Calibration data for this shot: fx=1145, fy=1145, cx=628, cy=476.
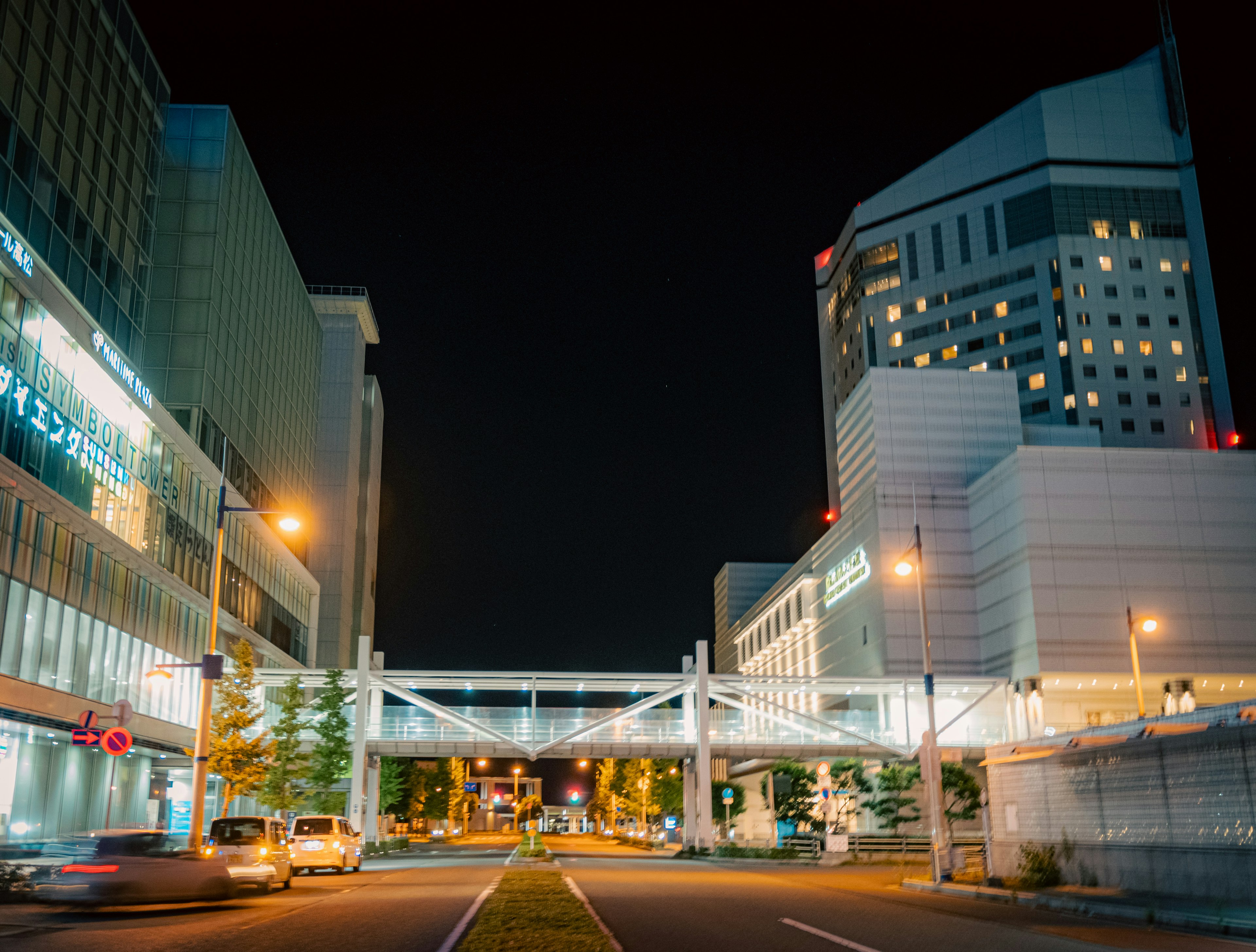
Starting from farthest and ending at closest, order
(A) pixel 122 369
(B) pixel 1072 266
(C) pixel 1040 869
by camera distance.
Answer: (B) pixel 1072 266 < (A) pixel 122 369 < (C) pixel 1040 869

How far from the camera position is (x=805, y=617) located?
91375 mm

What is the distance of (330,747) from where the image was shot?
192 feet

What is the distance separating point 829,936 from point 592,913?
4374 mm

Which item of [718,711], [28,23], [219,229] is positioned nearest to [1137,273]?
[718,711]

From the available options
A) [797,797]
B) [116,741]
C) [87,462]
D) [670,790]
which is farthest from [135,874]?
[670,790]

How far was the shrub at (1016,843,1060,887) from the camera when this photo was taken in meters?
22.8

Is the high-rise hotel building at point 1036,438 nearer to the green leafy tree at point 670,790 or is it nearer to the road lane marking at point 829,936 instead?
the green leafy tree at point 670,790

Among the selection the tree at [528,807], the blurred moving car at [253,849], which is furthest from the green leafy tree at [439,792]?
the blurred moving car at [253,849]

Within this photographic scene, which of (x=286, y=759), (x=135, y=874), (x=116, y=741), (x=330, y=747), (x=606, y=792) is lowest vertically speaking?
(x=135, y=874)

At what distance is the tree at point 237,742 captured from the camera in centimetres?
4772

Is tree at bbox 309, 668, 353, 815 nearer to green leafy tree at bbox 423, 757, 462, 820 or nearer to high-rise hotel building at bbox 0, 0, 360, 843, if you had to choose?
high-rise hotel building at bbox 0, 0, 360, 843

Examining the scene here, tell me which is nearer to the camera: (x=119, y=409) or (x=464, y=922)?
(x=464, y=922)

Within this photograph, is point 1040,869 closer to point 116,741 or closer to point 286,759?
point 116,741

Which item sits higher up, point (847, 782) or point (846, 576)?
point (846, 576)
